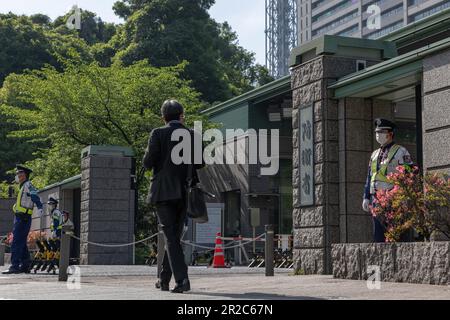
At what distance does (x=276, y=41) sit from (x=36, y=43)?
3689 inches

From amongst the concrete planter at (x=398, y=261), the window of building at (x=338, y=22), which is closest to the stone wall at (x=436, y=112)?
the concrete planter at (x=398, y=261)

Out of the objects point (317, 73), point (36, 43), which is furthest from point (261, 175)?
point (36, 43)

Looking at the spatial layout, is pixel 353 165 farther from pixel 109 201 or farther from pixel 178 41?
pixel 178 41

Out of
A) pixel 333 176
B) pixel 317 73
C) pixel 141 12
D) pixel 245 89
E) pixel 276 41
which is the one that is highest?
pixel 276 41

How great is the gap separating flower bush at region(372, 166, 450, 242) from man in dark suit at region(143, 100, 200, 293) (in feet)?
8.70

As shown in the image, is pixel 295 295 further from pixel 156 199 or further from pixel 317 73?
pixel 317 73

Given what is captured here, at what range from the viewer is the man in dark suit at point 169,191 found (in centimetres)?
905

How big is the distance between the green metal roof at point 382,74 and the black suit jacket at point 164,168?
13.8ft

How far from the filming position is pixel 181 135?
30.2ft

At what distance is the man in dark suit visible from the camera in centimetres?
905

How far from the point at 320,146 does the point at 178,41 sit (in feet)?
137

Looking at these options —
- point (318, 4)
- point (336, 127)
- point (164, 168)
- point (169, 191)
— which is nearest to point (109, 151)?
point (336, 127)

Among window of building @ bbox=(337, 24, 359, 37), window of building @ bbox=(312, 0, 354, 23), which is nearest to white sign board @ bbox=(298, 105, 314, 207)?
window of building @ bbox=(337, 24, 359, 37)

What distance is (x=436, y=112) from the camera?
1113 cm
